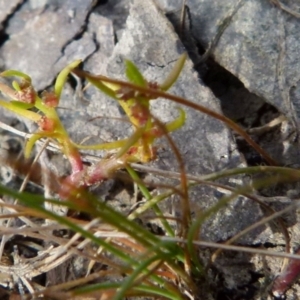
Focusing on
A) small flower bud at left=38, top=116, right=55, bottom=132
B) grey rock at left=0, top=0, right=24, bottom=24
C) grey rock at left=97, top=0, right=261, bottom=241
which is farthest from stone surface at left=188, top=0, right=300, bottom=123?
grey rock at left=0, top=0, right=24, bottom=24

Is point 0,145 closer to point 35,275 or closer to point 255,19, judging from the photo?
point 35,275

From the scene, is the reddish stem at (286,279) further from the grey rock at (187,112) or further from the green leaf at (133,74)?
the green leaf at (133,74)

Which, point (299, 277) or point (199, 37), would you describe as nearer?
point (299, 277)

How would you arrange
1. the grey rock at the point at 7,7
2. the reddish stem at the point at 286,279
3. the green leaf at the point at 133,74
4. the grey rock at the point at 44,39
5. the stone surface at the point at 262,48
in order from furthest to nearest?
the grey rock at the point at 7,7, the grey rock at the point at 44,39, the stone surface at the point at 262,48, the reddish stem at the point at 286,279, the green leaf at the point at 133,74

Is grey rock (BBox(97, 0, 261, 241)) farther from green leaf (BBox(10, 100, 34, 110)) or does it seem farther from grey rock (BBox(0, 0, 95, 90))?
green leaf (BBox(10, 100, 34, 110))

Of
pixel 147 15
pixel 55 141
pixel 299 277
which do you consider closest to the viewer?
pixel 299 277

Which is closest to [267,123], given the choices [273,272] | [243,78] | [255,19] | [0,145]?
[243,78]

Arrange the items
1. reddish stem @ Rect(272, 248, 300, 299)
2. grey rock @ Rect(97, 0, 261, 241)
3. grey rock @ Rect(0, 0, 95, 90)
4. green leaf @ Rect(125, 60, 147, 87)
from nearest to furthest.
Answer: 1. green leaf @ Rect(125, 60, 147, 87)
2. reddish stem @ Rect(272, 248, 300, 299)
3. grey rock @ Rect(97, 0, 261, 241)
4. grey rock @ Rect(0, 0, 95, 90)

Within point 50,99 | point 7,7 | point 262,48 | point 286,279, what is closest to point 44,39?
point 7,7

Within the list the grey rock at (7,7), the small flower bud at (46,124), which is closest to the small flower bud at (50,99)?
the small flower bud at (46,124)

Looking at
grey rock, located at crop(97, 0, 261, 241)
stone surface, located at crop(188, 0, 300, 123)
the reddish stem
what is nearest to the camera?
the reddish stem

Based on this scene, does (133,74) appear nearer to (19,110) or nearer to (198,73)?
(19,110)
